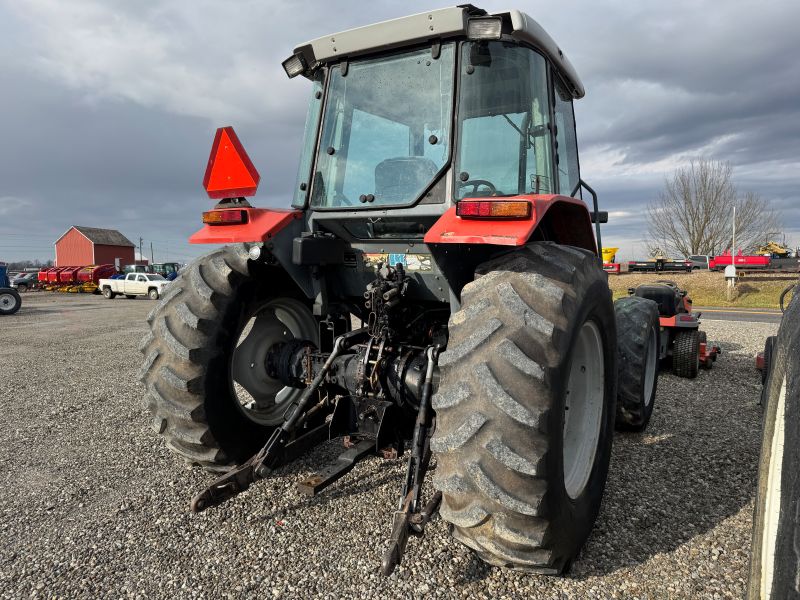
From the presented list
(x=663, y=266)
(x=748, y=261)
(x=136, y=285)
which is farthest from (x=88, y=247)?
(x=748, y=261)

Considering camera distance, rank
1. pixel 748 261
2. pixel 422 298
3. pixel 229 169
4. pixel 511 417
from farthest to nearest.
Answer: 1. pixel 748 261
2. pixel 422 298
3. pixel 229 169
4. pixel 511 417

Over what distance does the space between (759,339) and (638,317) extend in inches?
265

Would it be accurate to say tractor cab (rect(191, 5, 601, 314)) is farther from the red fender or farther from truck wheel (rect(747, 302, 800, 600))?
truck wheel (rect(747, 302, 800, 600))

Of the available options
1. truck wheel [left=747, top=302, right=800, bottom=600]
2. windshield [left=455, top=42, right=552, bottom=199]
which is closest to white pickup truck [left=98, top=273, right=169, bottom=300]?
windshield [left=455, top=42, right=552, bottom=199]

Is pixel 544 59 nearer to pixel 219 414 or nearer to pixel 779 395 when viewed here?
pixel 779 395

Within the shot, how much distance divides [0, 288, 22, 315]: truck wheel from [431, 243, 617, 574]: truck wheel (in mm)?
21737

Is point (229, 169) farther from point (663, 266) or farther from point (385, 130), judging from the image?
point (663, 266)

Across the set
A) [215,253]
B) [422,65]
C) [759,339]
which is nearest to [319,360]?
[215,253]

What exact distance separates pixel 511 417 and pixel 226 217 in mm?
1965

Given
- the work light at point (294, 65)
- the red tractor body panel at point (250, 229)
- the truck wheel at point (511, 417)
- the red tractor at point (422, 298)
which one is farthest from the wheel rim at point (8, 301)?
the truck wheel at point (511, 417)

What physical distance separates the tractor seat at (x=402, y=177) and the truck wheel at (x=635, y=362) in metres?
1.94

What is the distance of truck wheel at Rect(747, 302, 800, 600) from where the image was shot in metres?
1.15

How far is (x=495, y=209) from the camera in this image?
217cm

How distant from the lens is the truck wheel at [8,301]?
18234 millimetres
